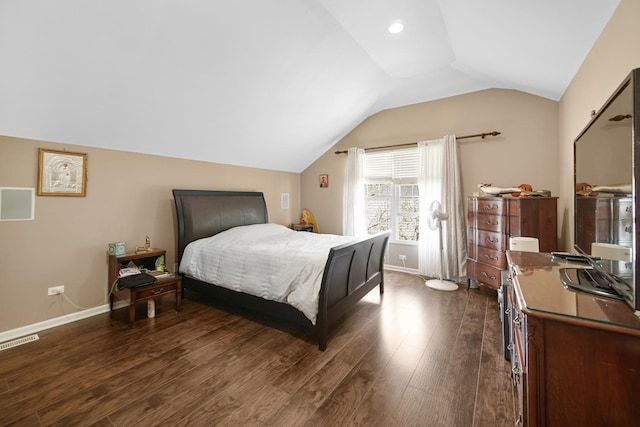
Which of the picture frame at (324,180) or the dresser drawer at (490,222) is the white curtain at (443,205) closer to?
the dresser drawer at (490,222)

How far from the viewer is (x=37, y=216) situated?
264 centimetres

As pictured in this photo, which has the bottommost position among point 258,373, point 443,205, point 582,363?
point 258,373

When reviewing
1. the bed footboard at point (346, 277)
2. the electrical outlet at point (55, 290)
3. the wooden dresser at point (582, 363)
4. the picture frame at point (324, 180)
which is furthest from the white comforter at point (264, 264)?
the picture frame at point (324, 180)

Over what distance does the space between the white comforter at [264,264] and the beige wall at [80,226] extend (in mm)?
769

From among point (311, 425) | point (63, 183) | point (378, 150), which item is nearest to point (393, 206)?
point (378, 150)

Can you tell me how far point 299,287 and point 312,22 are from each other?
2.62 m

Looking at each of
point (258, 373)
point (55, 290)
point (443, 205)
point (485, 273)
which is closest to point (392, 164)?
point (443, 205)

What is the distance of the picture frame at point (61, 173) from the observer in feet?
8.71

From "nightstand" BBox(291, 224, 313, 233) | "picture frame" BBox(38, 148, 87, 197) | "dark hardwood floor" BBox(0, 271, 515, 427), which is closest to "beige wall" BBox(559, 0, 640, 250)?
"dark hardwood floor" BBox(0, 271, 515, 427)

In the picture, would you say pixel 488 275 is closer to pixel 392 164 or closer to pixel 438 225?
pixel 438 225

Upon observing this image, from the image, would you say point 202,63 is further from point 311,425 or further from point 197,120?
point 311,425

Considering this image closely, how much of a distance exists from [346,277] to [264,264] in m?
0.85

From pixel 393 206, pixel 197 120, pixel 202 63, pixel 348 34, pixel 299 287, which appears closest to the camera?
pixel 299 287

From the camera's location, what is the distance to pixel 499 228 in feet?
10.3
